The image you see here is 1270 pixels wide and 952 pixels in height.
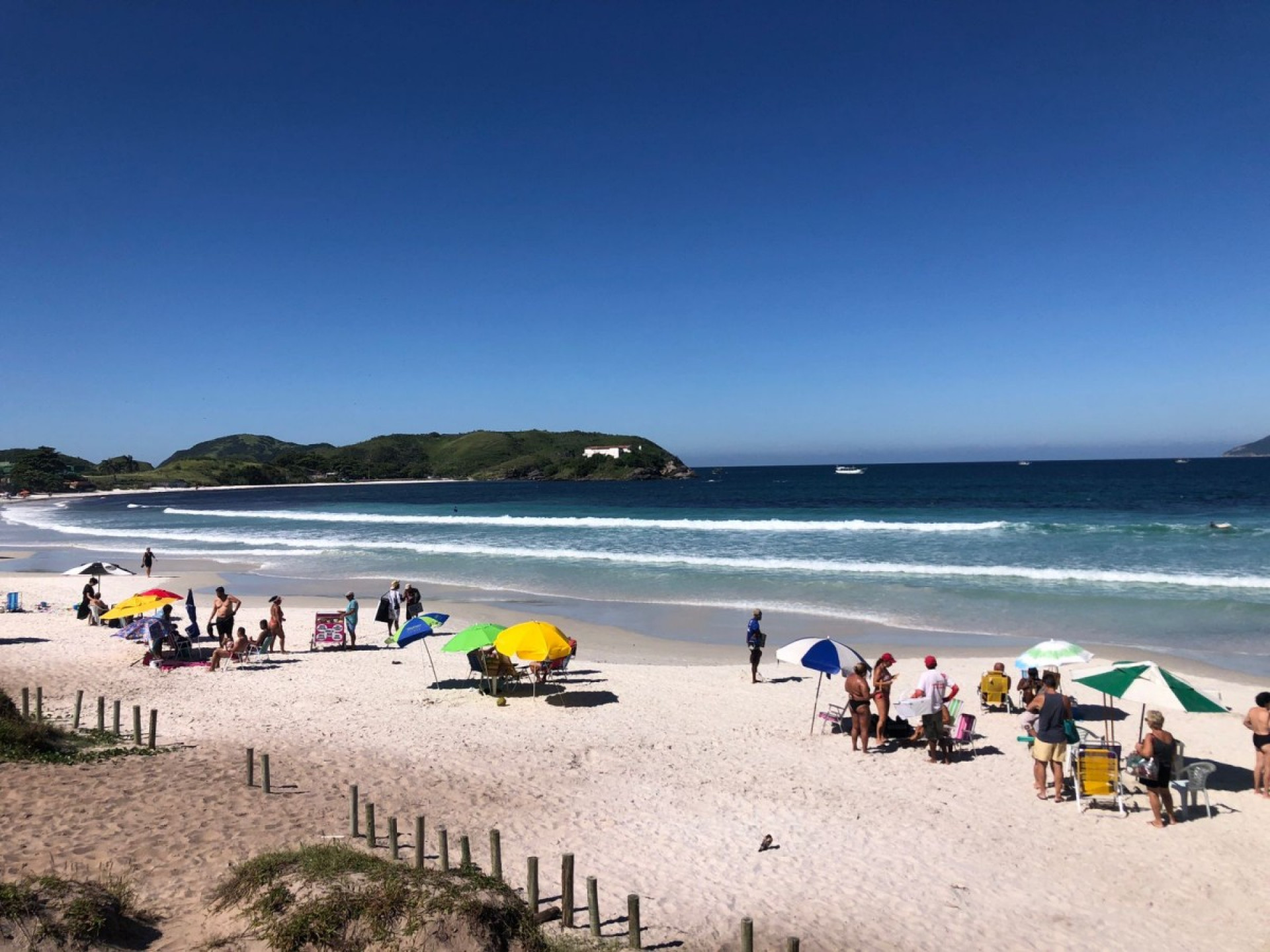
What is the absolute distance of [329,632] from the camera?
16.5 meters

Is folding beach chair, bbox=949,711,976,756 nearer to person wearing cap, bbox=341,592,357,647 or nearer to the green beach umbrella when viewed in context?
the green beach umbrella

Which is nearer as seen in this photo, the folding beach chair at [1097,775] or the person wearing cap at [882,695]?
the folding beach chair at [1097,775]

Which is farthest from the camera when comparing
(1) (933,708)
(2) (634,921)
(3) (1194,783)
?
(1) (933,708)

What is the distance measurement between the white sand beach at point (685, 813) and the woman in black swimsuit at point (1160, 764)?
0.74 feet

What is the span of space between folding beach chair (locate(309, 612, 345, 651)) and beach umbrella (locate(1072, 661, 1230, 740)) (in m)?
14.4

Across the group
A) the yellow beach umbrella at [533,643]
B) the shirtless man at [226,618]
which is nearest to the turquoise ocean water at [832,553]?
the yellow beach umbrella at [533,643]

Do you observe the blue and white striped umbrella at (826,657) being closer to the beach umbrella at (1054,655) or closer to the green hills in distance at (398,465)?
the beach umbrella at (1054,655)

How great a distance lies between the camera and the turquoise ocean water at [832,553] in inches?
755

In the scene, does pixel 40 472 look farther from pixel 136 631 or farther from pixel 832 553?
pixel 832 553

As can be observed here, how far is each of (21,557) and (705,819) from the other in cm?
4221

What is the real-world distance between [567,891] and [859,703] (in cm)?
554

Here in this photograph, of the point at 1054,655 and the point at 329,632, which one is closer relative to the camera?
the point at 1054,655

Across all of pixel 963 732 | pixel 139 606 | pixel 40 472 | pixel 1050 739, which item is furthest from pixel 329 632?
pixel 40 472

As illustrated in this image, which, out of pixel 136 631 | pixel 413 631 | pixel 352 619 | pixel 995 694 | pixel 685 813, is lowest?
pixel 685 813
